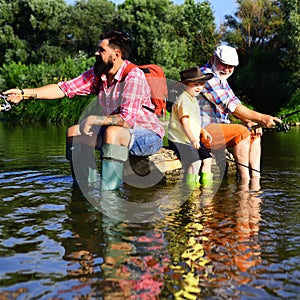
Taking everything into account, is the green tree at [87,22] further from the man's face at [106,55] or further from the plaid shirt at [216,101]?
the man's face at [106,55]

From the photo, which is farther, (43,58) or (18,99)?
(43,58)

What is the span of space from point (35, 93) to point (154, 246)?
2.77 meters

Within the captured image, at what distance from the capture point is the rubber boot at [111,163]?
5512 mm


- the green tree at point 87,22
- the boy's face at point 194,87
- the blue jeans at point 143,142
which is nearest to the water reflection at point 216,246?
the blue jeans at point 143,142

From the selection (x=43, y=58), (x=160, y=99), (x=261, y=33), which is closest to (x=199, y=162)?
(x=160, y=99)

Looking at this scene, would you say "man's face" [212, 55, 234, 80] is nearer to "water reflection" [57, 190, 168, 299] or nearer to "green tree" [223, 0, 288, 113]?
"water reflection" [57, 190, 168, 299]

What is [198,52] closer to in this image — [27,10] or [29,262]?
[27,10]

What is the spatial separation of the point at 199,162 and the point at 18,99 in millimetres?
1922

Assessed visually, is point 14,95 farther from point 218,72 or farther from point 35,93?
point 218,72

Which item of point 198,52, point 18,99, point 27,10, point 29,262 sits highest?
point 27,10

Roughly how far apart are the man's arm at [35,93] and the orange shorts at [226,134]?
161 centimetres

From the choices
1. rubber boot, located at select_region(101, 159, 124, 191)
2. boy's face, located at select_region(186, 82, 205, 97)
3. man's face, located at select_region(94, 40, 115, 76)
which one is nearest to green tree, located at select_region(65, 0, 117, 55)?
boy's face, located at select_region(186, 82, 205, 97)

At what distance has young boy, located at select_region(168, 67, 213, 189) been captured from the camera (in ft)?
20.4

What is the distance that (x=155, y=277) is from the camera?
10.7 ft
